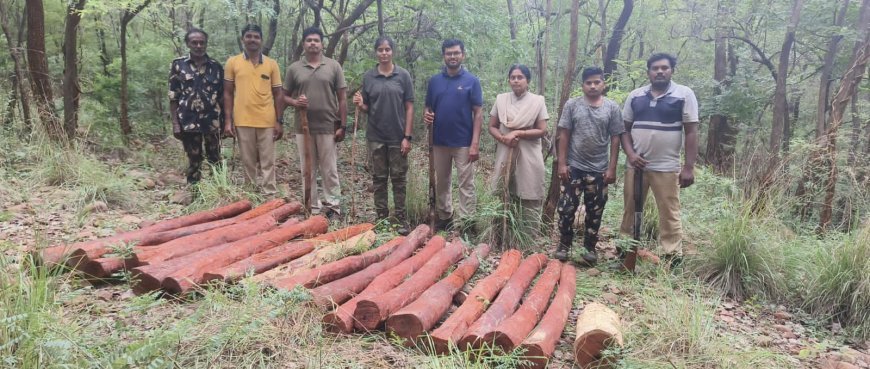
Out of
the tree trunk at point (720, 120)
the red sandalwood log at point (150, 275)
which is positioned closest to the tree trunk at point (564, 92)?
the red sandalwood log at point (150, 275)

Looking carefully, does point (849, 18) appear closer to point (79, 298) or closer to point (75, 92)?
point (79, 298)

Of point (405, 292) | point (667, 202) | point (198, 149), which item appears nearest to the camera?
point (405, 292)

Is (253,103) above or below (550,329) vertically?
above

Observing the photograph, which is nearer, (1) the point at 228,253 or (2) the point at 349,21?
(1) the point at 228,253

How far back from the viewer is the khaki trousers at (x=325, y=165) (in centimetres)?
575

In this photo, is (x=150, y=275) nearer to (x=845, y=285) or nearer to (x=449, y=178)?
(x=449, y=178)

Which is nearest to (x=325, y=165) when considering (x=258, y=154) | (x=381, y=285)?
(x=258, y=154)

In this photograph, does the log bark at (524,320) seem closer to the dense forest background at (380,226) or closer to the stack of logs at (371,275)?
the stack of logs at (371,275)

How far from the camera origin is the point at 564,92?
5.52 m

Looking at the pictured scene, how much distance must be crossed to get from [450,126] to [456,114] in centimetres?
15

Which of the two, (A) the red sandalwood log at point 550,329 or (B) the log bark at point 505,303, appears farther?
(B) the log bark at point 505,303

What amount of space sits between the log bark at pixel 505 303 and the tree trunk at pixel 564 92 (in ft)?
3.81

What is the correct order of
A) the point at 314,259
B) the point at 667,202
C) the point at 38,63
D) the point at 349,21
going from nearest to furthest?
the point at 314,259 < the point at 667,202 < the point at 38,63 < the point at 349,21

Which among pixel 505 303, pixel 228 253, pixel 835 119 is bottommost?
pixel 505 303
